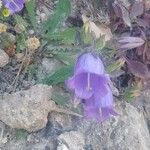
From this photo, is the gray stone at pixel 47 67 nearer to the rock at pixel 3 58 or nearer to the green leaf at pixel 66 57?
the green leaf at pixel 66 57

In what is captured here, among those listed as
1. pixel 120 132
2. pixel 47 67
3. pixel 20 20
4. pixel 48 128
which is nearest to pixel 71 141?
pixel 48 128

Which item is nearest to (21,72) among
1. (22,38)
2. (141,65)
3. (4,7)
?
(22,38)

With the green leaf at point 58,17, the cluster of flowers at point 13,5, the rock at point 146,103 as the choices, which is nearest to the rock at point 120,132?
the rock at point 146,103

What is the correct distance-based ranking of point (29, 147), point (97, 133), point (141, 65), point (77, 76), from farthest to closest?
point (141, 65) → point (97, 133) → point (29, 147) → point (77, 76)

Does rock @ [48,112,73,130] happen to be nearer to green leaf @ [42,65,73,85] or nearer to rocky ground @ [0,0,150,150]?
rocky ground @ [0,0,150,150]

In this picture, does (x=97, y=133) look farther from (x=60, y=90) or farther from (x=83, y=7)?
(x=83, y=7)

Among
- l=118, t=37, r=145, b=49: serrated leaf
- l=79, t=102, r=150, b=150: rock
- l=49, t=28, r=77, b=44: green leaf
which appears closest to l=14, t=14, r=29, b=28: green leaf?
l=49, t=28, r=77, b=44: green leaf

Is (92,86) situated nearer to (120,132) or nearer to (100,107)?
(100,107)
